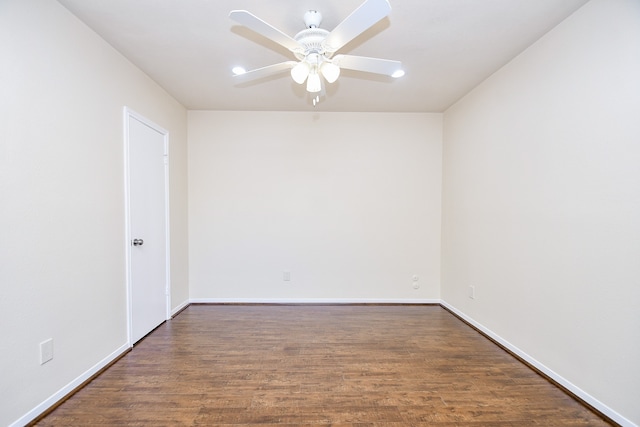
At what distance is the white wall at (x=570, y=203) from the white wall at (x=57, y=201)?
11.3 feet

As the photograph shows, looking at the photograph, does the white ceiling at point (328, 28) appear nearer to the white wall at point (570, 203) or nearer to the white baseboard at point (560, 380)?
the white wall at point (570, 203)

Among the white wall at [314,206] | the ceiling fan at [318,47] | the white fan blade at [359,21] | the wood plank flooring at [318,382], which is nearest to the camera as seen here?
the white fan blade at [359,21]

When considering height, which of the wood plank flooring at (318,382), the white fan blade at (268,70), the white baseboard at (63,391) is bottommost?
the wood plank flooring at (318,382)

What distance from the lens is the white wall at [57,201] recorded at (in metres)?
1.61

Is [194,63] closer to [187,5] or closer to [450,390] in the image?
[187,5]

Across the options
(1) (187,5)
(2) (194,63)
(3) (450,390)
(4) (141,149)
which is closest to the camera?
(1) (187,5)

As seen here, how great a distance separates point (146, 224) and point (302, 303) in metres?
2.14

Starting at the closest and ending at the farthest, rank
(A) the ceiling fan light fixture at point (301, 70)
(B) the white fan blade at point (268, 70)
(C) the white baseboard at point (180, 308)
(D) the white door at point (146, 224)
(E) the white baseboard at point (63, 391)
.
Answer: (E) the white baseboard at point (63, 391) → (A) the ceiling fan light fixture at point (301, 70) → (B) the white fan blade at point (268, 70) → (D) the white door at point (146, 224) → (C) the white baseboard at point (180, 308)

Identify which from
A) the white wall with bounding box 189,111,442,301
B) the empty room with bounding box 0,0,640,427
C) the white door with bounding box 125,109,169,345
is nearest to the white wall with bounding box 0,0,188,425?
the empty room with bounding box 0,0,640,427

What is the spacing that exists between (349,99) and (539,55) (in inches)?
72.2

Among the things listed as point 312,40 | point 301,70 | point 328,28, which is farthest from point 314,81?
point 328,28

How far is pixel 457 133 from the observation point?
11.8 ft

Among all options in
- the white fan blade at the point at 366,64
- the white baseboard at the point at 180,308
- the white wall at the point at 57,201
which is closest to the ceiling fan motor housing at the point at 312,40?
the white fan blade at the point at 366,64

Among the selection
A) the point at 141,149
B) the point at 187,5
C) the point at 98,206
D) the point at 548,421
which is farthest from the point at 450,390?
the point at 141,149
